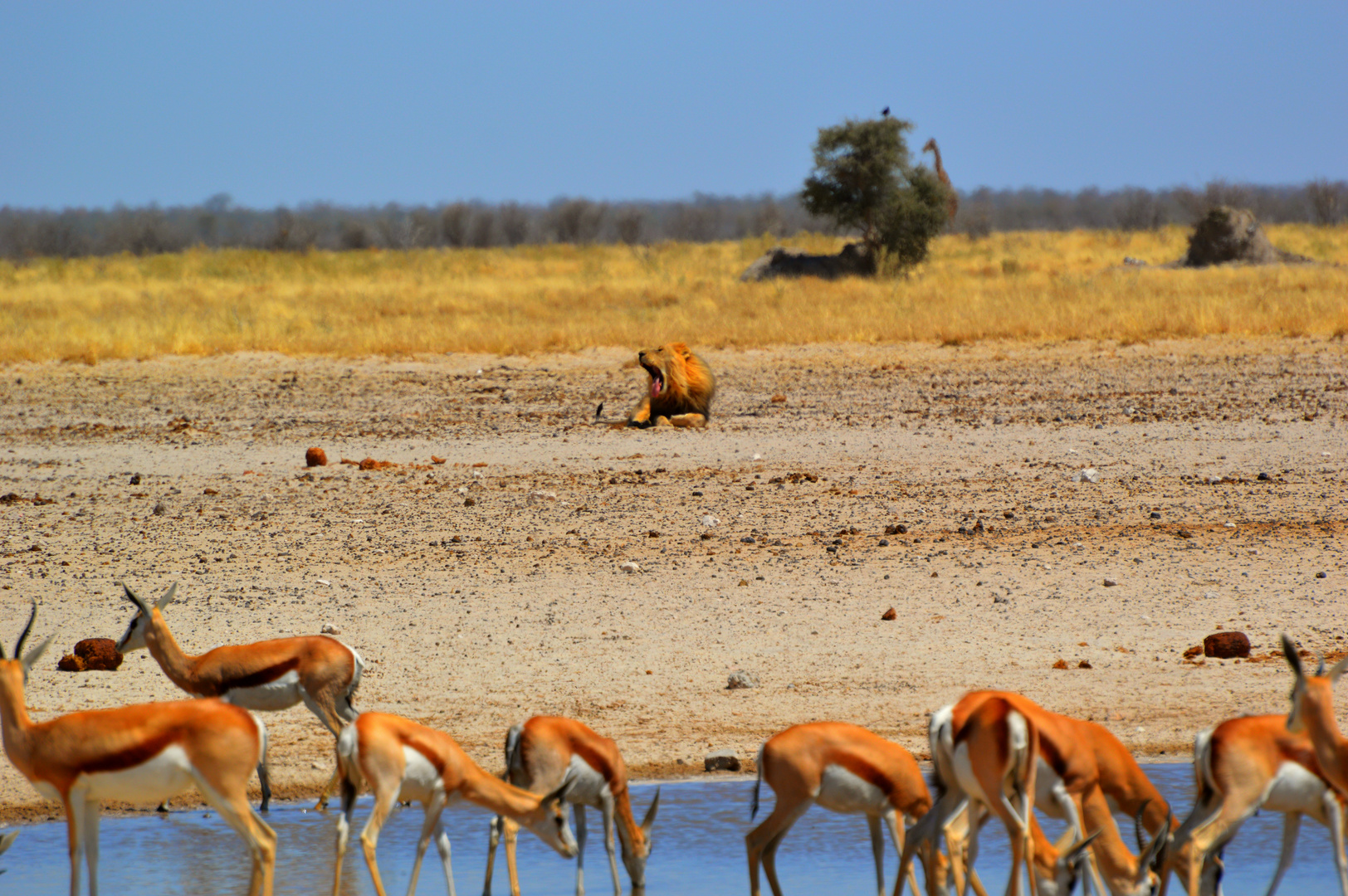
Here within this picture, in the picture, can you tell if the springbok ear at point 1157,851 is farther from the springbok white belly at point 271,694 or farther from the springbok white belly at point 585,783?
the springbok white belly at point 271,694

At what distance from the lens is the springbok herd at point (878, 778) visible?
13.2ft

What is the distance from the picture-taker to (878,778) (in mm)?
4359

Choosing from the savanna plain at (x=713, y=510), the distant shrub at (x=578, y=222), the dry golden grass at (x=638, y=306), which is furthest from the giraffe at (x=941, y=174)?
the distant shrub at (x=578, y=222)

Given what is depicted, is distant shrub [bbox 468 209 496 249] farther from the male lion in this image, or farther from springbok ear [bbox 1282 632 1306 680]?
springbok ear [bbox 1282 632 1306 680]

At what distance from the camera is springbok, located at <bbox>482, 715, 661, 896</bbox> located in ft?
15.2

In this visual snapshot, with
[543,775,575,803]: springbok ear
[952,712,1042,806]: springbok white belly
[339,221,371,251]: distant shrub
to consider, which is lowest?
[543,775,575,803]: springbok ear

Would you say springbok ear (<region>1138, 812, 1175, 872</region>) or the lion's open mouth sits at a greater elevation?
the lion's open mouth

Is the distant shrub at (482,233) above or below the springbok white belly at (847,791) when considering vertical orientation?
above

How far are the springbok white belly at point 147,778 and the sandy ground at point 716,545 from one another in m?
1.76

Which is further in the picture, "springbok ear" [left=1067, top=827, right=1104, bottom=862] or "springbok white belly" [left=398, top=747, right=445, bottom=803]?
"springbok white belly" [left=398, top=747, right=445, bottom=803]

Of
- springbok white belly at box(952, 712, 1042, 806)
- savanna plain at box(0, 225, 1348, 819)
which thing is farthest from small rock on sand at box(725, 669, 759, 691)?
springbok white belly at box(952, 712, 1042, 806)

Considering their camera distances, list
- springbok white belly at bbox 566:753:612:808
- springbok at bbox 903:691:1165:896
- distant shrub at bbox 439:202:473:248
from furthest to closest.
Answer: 1. distant shrub at bbox 439:202:473:248
2. springbok white belly at bbox 566:753:612:808
3. springbok at bbox 903:691:1165:896

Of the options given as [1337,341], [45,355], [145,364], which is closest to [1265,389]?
[1337,341]

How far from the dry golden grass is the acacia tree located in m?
1.06
